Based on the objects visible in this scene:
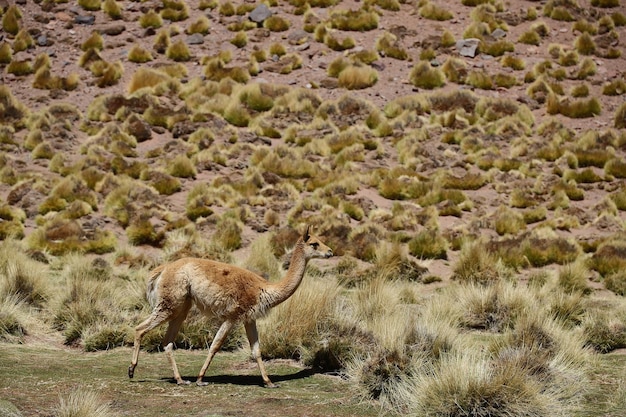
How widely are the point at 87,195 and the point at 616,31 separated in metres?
21.6

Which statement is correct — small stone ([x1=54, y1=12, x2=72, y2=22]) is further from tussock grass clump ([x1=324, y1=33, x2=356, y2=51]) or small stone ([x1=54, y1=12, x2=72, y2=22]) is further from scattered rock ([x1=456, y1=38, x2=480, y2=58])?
scattered rock ([x1=456, y1=38, x2=480, y2=58])

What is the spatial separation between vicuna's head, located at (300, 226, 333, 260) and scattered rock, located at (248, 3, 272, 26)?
2446cm

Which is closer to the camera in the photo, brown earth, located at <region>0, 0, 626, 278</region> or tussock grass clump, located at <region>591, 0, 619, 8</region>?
brown earth, located at <region>0, 0, 626, 278</region>

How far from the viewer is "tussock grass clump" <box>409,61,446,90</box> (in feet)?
93.4

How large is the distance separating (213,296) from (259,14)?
1001 inches

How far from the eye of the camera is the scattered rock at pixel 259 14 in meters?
32.1

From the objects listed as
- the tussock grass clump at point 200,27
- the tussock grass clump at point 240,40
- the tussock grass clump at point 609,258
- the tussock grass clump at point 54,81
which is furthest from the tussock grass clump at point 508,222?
the tussock grass clump at point 54,81

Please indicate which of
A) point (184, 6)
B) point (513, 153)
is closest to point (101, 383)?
point (513, 153)

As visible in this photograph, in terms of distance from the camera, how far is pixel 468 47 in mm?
30422

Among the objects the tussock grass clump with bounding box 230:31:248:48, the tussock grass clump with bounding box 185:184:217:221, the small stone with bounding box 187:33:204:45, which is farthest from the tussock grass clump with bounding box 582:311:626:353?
the small stone with bounding box 187:33:204:45

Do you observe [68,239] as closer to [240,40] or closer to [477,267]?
[477,267]

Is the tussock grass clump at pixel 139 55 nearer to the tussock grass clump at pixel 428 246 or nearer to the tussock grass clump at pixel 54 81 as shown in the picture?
the tussock grass clump at pixel 54 81

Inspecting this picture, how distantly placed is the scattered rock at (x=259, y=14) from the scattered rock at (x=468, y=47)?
7.55 metres

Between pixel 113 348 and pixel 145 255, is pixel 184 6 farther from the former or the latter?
pixel 113 348
